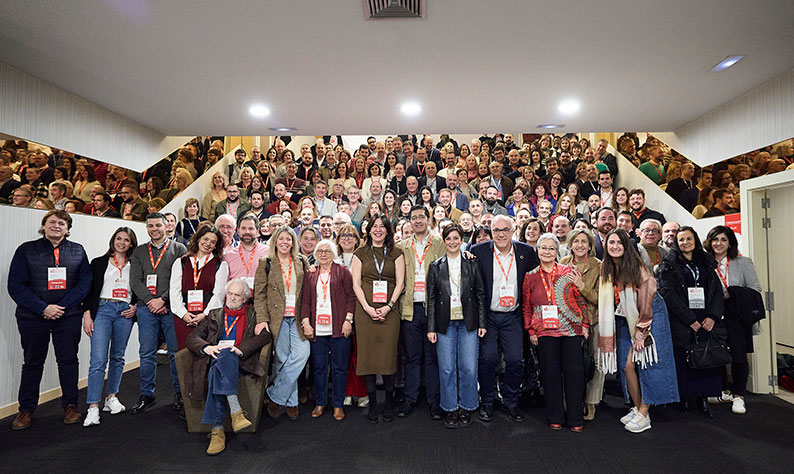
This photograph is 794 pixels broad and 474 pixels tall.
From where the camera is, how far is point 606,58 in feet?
12.0

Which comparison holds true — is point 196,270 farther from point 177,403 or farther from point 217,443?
point 217,443

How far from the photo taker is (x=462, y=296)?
11.5 ft

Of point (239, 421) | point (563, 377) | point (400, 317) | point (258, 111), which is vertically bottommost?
point (239, 421)

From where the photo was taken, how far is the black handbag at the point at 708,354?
3.59 metres

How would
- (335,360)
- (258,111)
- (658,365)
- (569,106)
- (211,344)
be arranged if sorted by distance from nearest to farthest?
1. (211,344)
2. (658,365)
3. (335,360)
4. (569,106)
5. (258,111)

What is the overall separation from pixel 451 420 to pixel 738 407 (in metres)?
2.52

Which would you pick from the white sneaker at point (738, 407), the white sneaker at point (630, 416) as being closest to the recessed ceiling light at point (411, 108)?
the white sneaker at point (630, 416)

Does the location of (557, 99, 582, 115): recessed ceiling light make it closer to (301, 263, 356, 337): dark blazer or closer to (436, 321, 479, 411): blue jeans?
(436, 321, 479, 411): blue jeans

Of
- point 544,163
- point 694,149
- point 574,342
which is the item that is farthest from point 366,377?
point 544,163

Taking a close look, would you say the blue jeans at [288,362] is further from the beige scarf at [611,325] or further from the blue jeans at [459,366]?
the beige scarf at [611,325]

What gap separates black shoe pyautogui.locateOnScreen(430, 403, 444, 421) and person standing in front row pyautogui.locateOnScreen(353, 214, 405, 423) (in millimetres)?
331

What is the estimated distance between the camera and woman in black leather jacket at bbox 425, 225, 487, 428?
11.5ft

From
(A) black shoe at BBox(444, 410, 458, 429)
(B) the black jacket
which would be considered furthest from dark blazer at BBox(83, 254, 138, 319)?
(B) the black jacket

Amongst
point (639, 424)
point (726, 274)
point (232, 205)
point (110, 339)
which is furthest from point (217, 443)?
point (726, 274)
